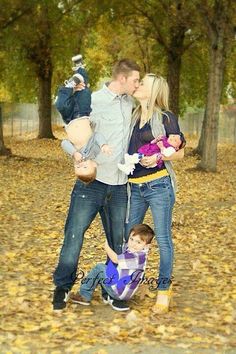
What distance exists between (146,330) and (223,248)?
4152 mm

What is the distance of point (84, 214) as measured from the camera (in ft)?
19.6

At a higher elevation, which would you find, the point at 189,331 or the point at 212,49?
the point at 212,49

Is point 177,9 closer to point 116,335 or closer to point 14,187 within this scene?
point 14,187

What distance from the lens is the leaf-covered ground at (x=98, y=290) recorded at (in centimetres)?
534

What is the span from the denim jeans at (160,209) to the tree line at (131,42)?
13700 millimetres

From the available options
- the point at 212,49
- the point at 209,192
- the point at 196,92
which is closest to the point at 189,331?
the point at 209,192

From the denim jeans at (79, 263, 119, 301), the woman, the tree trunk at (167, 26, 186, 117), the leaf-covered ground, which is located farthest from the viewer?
the tree trunk at (167, 26, 186, 117)

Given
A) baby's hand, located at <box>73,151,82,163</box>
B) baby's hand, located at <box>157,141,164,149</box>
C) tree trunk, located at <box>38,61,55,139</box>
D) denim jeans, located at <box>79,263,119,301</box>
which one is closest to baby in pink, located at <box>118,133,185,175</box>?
baby's hand, located at <box>157,141,164,149</box>

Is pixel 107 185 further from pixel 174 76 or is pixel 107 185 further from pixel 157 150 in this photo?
pixel 174 76

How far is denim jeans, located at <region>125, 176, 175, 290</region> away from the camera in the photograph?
19.7ft

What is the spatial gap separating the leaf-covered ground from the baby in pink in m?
1.44

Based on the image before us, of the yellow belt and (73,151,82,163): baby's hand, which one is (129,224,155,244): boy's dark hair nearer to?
the yellow belt

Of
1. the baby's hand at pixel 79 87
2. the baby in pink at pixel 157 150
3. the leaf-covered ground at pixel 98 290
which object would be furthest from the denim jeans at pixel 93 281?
the baby's hand at pixel 79 87

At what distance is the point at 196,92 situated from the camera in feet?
119
